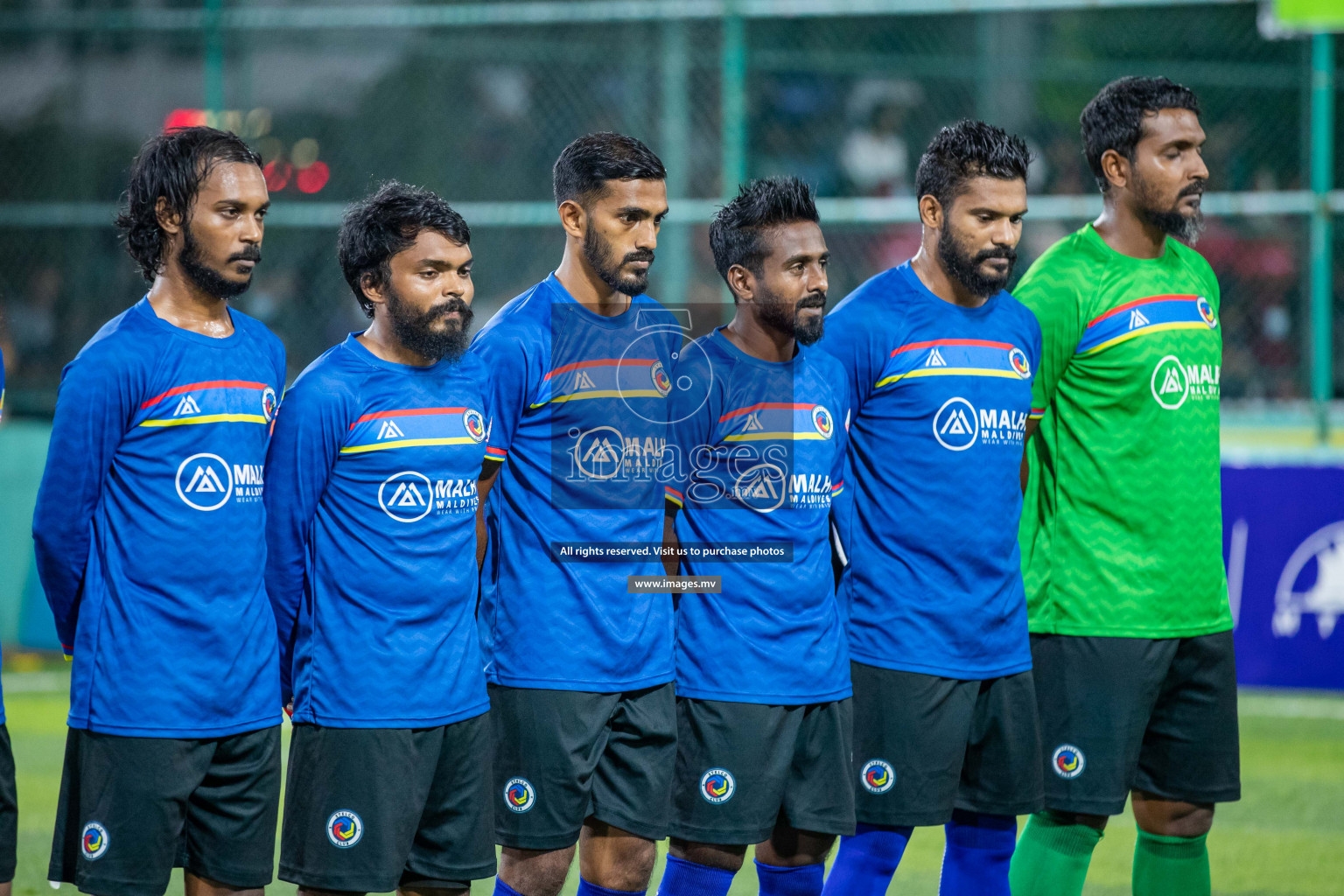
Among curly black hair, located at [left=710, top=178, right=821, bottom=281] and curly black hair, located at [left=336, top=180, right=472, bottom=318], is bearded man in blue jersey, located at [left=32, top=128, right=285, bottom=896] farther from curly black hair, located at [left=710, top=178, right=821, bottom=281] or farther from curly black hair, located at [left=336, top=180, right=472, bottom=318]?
curly black hair, located at [left=710, top=178, right=821, bottom=281]

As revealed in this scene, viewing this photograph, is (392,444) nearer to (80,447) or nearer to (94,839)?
(80,447)

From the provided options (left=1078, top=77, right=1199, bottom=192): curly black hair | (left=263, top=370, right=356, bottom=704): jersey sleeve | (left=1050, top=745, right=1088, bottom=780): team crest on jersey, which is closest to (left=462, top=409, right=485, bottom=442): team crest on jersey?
(left=263, top=370, right=356, bottom=704): jersey sleeve

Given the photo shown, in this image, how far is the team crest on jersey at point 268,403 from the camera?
369cm

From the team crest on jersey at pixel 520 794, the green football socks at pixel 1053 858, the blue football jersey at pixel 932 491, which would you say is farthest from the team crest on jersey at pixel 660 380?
the green football socks at pixel 1053 858

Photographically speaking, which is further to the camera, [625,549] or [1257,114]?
[1257,114]

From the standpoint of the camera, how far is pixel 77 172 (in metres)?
14.2

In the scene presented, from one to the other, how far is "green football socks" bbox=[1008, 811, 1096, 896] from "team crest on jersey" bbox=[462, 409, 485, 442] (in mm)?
1936

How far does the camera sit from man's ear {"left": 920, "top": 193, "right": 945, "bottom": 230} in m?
4.24

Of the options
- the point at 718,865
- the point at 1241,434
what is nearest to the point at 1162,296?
the point at 718,865

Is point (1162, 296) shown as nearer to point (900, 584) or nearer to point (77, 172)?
point (900, 584)

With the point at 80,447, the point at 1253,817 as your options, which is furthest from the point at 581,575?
the point at 1253,817

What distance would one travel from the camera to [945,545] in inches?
160

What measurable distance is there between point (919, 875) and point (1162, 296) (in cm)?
241

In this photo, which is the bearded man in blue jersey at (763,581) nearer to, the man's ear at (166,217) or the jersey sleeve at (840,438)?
the jersey sleeve at (840,438)
